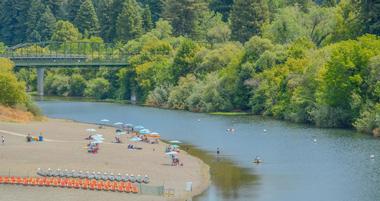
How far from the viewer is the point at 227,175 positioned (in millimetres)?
80375

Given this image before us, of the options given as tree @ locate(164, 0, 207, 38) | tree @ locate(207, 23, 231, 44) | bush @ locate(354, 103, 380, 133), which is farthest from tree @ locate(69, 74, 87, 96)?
bush @ locate(354, 103, 380, 133)

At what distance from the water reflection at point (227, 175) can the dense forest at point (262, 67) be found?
22.6 metres

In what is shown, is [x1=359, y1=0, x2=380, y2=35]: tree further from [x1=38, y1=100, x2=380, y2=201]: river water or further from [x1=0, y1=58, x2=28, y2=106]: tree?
[x1=0, y1=58, x2=28, y2=106]: tree

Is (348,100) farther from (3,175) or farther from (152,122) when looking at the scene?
(3,175)

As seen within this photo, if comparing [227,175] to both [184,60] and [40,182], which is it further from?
[184,60]

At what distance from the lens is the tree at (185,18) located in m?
198

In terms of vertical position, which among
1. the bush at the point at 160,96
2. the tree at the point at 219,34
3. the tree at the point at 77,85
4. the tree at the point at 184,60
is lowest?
the tree at the point at 77,85

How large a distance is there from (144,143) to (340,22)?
52540 millimetres

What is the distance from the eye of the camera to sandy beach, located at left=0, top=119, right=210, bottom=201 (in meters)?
67.6

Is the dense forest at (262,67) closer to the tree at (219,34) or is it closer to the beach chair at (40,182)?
the tree at (219,34)

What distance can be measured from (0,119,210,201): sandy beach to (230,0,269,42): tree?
2786 inches

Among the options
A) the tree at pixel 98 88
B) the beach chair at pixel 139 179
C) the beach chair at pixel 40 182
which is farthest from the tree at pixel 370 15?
the beach chair at pixel 40 182

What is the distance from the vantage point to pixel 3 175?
72.8 meters

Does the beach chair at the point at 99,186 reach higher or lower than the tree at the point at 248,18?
lower
